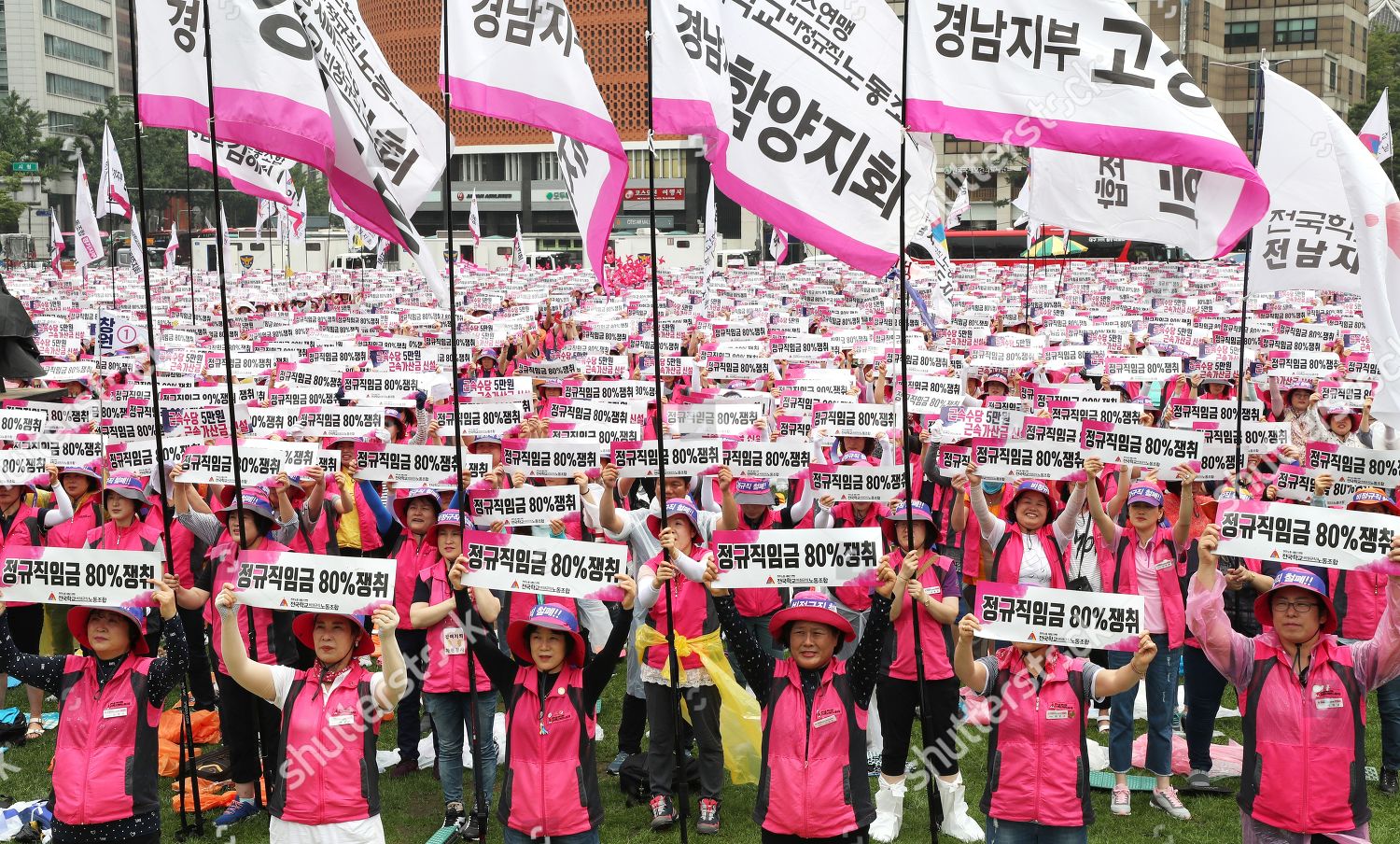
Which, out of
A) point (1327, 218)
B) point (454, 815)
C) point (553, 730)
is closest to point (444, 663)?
point (454, 815)

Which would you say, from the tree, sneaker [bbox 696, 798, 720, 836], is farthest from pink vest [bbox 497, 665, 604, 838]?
the tree

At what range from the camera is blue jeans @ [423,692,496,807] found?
27.0 ft

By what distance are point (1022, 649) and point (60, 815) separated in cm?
454

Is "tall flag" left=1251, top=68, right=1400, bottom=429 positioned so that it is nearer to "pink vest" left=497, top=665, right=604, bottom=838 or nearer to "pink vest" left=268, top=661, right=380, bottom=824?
"pink vest" left=497, top=665, right=604, bottom=838

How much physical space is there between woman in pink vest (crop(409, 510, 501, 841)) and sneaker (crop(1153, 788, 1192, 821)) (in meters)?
4.10

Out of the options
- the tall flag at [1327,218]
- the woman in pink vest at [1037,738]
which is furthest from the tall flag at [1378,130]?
the woman in pink vest at [1037,738]

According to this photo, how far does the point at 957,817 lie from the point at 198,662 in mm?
5367

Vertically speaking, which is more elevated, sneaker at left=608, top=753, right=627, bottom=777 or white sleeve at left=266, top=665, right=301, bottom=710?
white sleeve at left=266, top=665, right=301, bottom=710

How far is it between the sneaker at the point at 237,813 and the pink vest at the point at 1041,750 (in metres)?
4.56

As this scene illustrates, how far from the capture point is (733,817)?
870 centimetres

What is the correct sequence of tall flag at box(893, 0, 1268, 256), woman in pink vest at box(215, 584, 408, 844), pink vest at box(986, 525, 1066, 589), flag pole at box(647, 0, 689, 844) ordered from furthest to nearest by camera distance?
pink vest at box(986, 525, 1066, 589) < tall flag at box(893, 0, 1268, 256) < flag pole at box(647, 0, 689, 844) < woman in pink vest at box(215, 584, 408, 844)

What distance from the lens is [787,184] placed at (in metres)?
8.10

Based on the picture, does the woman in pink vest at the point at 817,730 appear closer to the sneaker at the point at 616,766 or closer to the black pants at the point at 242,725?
the sneaker at the point at 616,766

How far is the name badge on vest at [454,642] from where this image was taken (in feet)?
26.3
